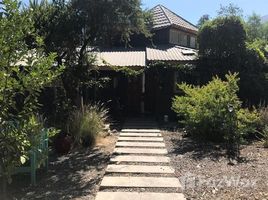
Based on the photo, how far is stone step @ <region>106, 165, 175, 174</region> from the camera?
7.54m

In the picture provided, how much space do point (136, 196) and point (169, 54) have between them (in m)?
13.3

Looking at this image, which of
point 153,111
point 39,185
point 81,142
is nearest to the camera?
point 39,185

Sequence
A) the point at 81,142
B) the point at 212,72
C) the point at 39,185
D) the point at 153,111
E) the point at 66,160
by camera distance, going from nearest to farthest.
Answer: the point at 39,185, the point at 66,160, the point at 81,142, the point at 212,72, the point at 153,111

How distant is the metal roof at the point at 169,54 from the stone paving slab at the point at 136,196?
11.3 meters

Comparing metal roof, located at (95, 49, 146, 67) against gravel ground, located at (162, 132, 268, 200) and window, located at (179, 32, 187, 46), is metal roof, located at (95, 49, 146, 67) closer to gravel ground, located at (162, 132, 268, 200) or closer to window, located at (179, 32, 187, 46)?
window, located at (179, 32, 187, 46)

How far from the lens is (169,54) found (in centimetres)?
1870

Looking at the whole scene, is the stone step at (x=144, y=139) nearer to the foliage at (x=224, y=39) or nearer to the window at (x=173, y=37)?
the foliage at (x=224, y=39)

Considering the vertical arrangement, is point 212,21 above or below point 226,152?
above

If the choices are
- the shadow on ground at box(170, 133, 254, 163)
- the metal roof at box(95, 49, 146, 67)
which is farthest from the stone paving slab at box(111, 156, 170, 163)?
the metal roof at box(95, 49, 146, 67)

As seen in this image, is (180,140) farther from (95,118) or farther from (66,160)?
(66,160)

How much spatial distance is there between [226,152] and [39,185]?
4.75 meters

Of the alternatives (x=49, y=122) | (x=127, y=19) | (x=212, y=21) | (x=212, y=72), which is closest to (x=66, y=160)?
(x=49, y=122)

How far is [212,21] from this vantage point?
1709 cm

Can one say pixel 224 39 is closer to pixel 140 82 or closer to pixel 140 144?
pixel 140 82
